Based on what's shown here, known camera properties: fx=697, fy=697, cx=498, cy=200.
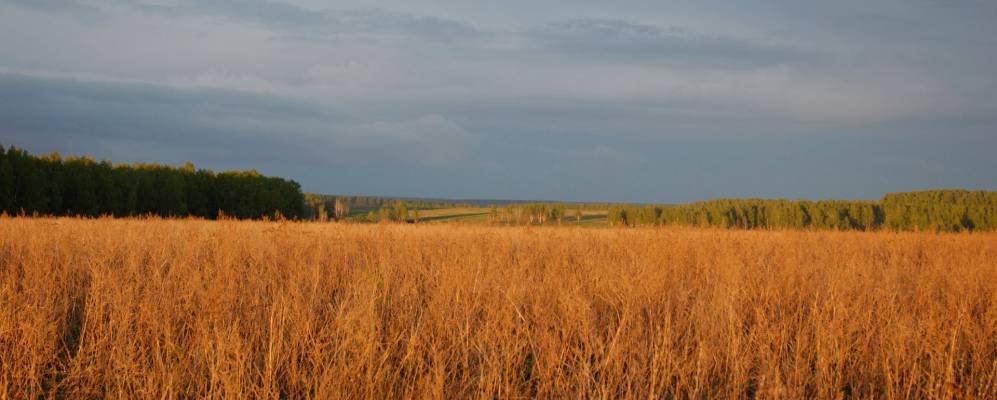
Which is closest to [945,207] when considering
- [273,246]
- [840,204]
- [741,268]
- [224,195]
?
[840,204]

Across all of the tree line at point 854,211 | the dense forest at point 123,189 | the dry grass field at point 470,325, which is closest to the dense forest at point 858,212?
the tree line at point 854,211

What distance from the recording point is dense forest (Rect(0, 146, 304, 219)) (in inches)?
1235

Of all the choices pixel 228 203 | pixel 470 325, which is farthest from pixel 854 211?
pixel 228 203

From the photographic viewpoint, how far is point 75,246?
32.8ft

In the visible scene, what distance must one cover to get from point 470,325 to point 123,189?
35.6 m

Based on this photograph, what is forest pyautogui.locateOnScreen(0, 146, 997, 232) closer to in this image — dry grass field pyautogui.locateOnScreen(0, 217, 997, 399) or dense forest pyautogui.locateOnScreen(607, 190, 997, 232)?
dense forest pyautogui.locateOnScreen(607, 190, 997, 232)

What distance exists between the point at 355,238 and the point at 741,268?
22.0 feet

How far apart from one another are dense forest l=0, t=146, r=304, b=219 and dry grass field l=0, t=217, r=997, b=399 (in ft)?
59.5

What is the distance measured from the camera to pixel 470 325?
5.70 m

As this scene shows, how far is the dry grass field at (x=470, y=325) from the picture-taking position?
4.38 meters

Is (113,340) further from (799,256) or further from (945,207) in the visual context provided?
(945,207)

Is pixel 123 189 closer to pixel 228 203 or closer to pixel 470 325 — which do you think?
pixel 228 203

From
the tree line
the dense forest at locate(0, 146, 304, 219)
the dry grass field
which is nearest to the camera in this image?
the dry grass field

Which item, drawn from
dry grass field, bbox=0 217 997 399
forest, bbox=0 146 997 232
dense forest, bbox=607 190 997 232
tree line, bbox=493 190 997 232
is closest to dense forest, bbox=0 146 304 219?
forest, bbox=0 146 997 232
